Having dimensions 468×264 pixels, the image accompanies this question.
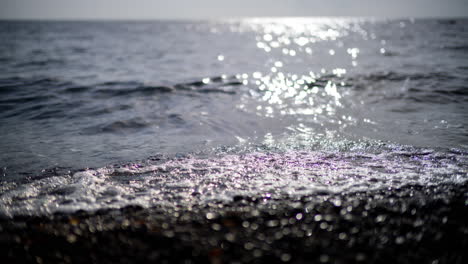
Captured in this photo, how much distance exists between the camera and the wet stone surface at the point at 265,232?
2061 millimetres

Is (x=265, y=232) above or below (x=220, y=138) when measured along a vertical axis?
below

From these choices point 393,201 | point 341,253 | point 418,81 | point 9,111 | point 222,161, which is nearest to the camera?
point 341,253

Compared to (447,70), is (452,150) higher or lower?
lower

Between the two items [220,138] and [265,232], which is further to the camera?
[220,138]

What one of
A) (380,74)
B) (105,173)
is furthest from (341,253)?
(380,74)

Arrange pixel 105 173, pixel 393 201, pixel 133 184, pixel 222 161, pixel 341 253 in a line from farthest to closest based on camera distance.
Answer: pixel 222 161
pixel 105 173
pixel 133 184
pixel 393 201
pixel 341 253

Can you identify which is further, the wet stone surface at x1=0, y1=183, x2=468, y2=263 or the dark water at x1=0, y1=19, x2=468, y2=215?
the dark water at x1=0, y1=19, x2=468, y2=215

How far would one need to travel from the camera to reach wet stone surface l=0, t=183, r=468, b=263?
2061 mm

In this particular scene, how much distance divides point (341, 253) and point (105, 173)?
9.15ft

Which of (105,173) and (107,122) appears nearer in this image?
(105,173)

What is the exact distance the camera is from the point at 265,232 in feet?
7.55

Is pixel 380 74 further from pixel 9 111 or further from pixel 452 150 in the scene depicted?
pixel 9 111

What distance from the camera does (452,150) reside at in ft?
13.4

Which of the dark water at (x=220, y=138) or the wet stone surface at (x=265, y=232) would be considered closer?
the wet stone surface at (x=265, y=232)
